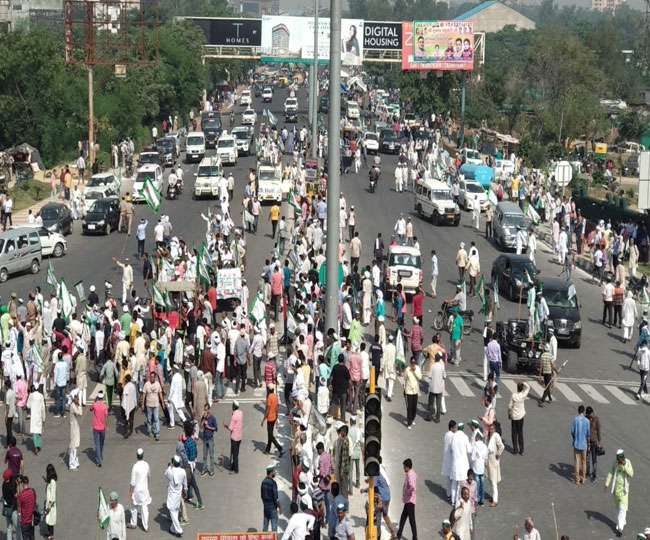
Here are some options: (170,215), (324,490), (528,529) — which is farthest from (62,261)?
(528,529)

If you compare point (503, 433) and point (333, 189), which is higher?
point (333, 189)

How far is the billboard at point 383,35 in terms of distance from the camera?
92.4 meters

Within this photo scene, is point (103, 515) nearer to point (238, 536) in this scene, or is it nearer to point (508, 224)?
point (238, 536)

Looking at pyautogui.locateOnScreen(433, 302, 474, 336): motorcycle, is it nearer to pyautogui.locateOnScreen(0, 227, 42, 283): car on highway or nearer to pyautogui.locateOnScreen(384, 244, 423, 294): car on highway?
pyautogui.locateOnScreen(384, 244, 423, 294): car on highway

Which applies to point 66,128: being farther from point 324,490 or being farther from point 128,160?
point 324,490

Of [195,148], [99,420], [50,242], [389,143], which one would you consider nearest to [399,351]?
[99,420]

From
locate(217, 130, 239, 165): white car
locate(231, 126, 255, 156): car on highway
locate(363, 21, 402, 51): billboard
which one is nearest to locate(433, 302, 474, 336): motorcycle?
locate(217, 130, 239, 165): white car

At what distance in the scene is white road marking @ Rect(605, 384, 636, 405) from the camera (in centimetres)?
2995

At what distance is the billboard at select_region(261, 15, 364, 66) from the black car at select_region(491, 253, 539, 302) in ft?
175

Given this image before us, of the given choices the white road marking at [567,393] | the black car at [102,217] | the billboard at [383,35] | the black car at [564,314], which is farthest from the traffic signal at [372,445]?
the billboard at [383,35]

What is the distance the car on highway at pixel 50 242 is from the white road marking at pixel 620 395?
20632mm

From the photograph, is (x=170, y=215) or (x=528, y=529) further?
(x=170, y=215)

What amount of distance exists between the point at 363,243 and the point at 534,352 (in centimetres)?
1713

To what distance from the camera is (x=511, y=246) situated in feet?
156
